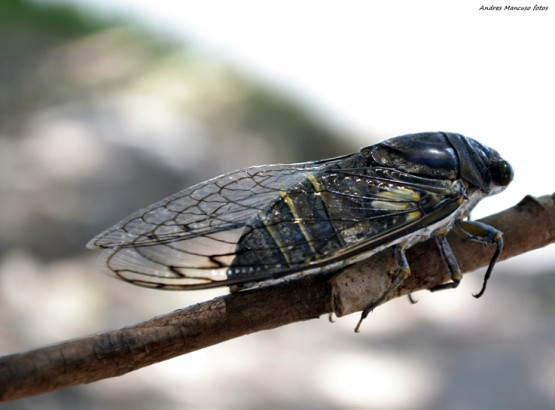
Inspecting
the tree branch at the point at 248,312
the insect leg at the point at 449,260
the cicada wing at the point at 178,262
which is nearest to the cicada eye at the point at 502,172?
the tree branch at the point at 248,312

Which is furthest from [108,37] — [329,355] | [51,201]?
[329,355]

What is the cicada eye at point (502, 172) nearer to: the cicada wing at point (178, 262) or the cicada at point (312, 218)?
the cicada at point (312, 218)

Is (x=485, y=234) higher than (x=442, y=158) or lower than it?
lower

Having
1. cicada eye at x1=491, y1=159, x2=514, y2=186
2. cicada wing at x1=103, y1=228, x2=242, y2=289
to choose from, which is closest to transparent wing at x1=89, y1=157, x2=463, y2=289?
cicada wing at x1=103, y1=228, x2=242, y2=289

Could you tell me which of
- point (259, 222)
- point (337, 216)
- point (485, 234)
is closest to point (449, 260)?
point (485, 234)

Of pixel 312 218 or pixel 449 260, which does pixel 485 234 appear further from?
pixel 312 218

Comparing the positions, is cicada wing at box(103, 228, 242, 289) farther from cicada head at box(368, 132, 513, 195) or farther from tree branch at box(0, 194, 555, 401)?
cicada head at box(368, 132, 513, 195)
